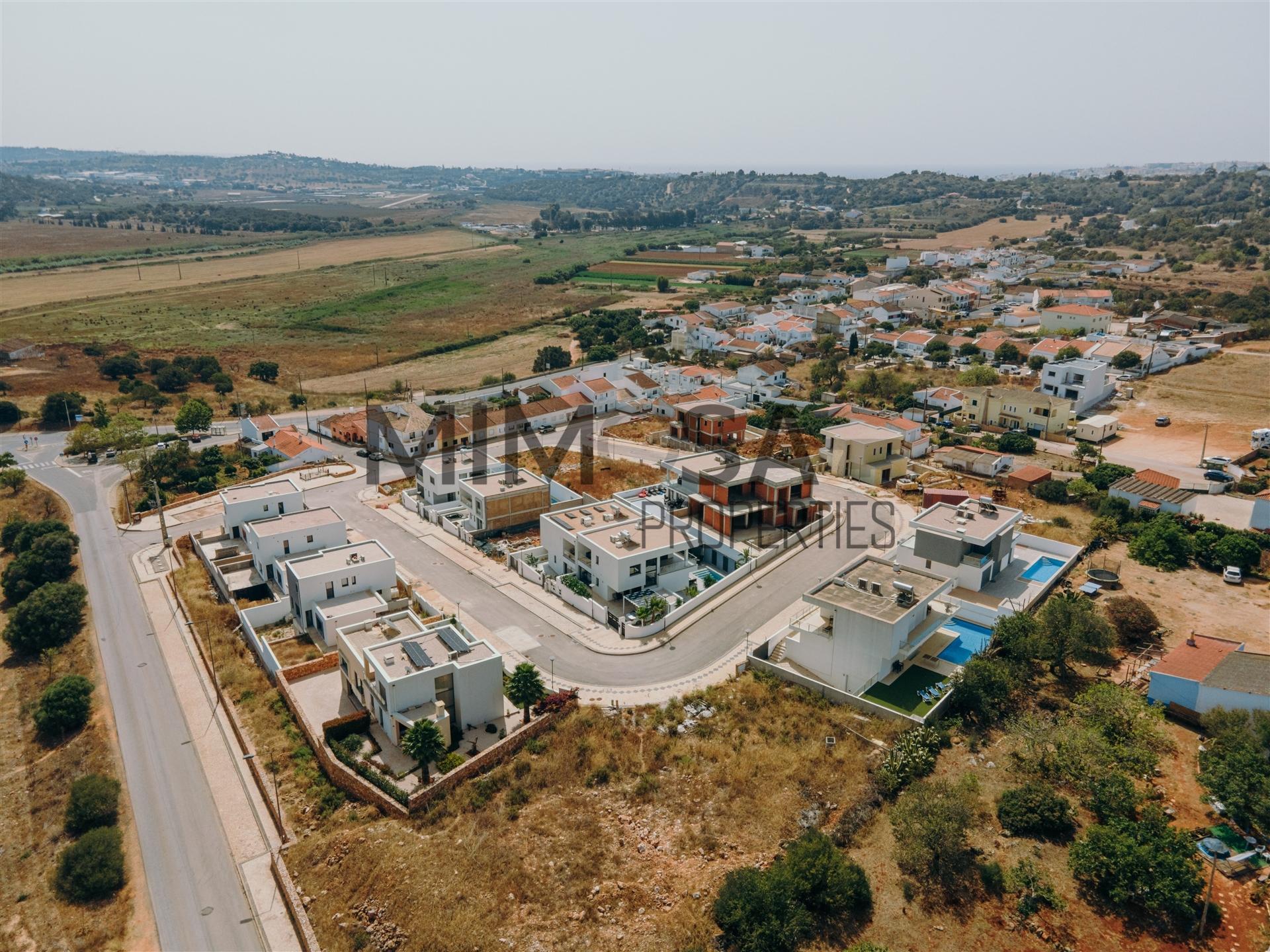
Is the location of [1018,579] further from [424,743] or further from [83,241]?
[83,241]

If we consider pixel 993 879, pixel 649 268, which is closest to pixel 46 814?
pixel 993 879

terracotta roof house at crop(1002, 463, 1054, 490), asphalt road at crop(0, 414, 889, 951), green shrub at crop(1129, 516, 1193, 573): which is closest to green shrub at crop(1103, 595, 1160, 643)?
green shrub at crop(1129, 516, 1193, 573)

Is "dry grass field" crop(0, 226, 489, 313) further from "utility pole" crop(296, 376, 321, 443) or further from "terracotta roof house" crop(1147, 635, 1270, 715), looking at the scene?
"terracotta roof house" crop(1147, 635, 1270, 715)

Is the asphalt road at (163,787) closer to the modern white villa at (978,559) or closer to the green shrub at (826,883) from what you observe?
the green shrub at (826,883)

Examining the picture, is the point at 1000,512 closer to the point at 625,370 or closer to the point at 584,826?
the point at 584,826

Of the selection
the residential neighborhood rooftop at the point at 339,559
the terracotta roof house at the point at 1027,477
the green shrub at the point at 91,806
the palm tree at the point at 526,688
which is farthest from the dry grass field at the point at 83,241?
the terracotta roof house at the point at 1027,477

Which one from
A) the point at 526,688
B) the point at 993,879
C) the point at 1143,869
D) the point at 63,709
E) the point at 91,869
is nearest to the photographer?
the point at 1143,869

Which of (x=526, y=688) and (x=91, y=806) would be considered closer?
(x=91, y=806)
